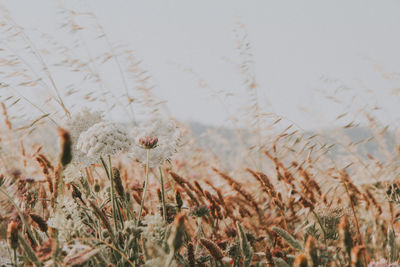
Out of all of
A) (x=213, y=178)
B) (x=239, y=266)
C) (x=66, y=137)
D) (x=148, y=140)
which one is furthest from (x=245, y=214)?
(x=213, y=178)

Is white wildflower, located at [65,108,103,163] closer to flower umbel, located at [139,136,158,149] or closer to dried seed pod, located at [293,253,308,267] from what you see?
flower umbel, located at [139,136,158,149]

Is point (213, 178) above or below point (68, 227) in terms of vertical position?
below

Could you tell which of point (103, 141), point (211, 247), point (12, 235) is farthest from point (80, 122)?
point (211, 247)

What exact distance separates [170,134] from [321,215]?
608mm

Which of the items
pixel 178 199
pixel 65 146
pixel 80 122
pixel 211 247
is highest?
pixel 65 146

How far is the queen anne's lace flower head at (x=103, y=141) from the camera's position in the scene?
124 cm

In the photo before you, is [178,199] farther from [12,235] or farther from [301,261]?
[301,261]

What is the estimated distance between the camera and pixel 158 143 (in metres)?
1.41

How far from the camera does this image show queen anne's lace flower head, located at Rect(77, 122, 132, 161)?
4.07ft

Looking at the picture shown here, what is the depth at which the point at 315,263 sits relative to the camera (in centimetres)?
73

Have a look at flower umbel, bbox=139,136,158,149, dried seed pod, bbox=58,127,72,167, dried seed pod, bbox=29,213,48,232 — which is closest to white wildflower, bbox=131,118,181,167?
flower umbel, bbox=139,136,158,149

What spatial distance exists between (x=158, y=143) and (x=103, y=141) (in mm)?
226

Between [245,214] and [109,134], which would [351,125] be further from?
[109,134]

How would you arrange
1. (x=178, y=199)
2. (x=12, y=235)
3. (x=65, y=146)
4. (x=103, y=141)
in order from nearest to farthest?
1. (x=65, y=146)
2. (x=12, y=235)
3. (x=103, y=141)
4. (x=178, y=199)
